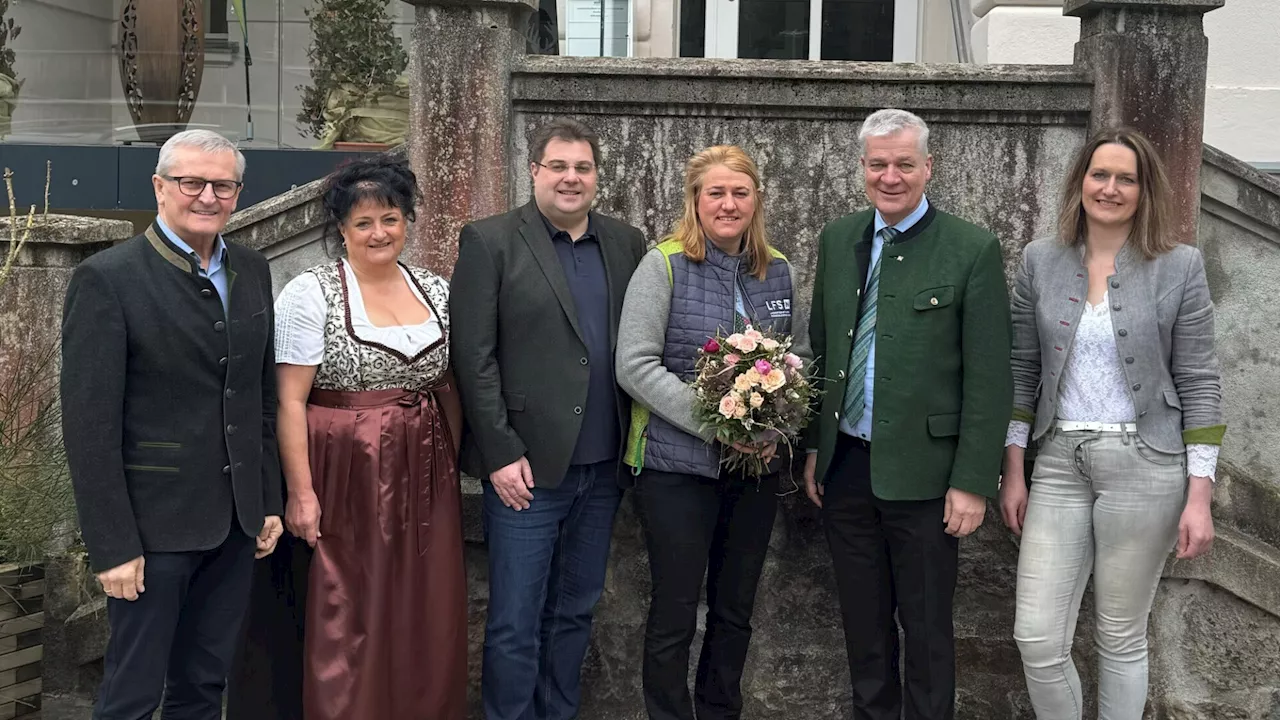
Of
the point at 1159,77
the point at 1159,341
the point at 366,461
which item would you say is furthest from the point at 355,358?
the point at 1159,77

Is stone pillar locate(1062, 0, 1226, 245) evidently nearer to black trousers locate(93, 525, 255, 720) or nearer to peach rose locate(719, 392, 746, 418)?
peach rose locate(719, 392, 746, 418)

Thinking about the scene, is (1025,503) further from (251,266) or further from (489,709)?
(251,266)

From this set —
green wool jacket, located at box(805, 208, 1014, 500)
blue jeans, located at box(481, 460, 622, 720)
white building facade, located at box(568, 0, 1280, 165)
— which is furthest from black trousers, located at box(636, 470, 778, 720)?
white building facade, located at box(568, 0, 1280, 165)

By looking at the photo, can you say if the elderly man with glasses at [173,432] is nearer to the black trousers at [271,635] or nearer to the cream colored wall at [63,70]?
the black trousers at [271,635]

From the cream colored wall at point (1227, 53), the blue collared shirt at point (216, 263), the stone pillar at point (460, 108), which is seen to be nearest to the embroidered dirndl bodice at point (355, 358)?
the blue collared shirt at point (216, 263)

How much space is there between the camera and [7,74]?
10070 millimetres

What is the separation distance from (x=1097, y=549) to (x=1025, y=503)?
368mm

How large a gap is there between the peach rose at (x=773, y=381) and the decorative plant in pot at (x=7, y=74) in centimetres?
833

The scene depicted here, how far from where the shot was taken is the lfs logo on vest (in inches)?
166

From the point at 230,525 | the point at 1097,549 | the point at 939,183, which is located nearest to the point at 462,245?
the point at 230,525

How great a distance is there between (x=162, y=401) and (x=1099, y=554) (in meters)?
2.87

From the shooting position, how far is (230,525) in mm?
3715

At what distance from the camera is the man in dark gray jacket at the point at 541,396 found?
13.5 ft

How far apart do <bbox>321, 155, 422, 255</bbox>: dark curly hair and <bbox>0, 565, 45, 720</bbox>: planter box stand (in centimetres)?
181
